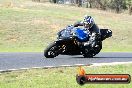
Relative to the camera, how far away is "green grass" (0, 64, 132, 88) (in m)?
10.3

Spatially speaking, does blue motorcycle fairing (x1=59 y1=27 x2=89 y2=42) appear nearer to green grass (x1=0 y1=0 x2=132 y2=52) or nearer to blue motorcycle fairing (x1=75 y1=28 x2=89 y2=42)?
blue motorcycle fairing (x1=75 y1=28 x2=89 y2=42)

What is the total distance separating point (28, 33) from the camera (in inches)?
1709

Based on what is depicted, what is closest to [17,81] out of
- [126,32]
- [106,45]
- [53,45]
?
[53,45]

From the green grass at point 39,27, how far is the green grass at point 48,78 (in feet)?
63.3

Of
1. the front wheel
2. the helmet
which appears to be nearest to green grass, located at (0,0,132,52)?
the helmet

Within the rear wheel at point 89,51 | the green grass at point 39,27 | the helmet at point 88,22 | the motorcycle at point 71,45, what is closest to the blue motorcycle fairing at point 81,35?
the motorcycle at point 71,45

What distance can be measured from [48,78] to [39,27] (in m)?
36.0

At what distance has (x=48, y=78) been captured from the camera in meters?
11.6

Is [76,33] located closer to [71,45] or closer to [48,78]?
[71,45]

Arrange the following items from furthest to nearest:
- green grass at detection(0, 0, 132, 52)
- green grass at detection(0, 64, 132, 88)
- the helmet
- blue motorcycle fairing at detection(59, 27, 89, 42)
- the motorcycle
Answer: green grass at detection(0, 0, 132, 52), the helmet, blue motorcycle fairing at detection(59, 27, 89, 42), the motorcycle, green grass at detection(0, 64, 132, 88)

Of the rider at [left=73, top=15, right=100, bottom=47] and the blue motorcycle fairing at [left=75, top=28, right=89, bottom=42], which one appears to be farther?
the rider at [left=73, top=15, right=100, bottom=47]

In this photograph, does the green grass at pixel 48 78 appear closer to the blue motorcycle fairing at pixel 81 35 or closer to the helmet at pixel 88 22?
the blue motorcycle fairing at pixel 81 35

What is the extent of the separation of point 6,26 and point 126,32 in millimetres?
14358

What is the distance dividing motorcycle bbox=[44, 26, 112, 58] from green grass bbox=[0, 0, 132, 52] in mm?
13645
